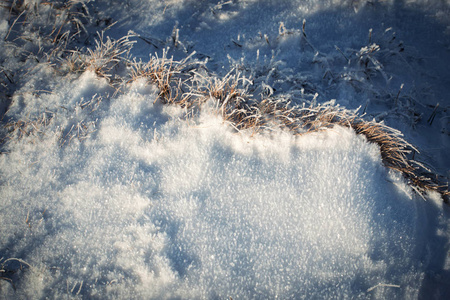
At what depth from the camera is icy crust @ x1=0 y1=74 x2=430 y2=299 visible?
1.34 meters

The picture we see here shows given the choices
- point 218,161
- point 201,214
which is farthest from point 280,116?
point 201,214

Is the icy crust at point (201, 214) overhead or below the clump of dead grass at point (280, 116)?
below

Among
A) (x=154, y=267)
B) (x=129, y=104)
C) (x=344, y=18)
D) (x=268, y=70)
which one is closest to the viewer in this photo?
(x=154, y=267)

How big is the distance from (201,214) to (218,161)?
0.33 m

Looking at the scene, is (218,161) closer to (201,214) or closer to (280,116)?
(201,214)

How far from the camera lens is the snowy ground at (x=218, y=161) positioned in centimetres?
136

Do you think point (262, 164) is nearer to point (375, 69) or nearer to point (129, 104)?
point (129, 104)

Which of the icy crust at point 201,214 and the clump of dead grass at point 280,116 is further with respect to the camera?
the clump of dead grass at point 280,116

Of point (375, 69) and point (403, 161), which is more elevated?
point (375, 69)

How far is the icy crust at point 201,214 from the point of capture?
1.34 meters

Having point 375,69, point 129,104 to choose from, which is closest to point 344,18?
point 375,69

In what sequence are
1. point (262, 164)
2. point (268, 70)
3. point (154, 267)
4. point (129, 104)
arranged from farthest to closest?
point (268, 70), point (129, 104), point (262, 164), point (154, 267)

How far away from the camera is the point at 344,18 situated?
210 cm

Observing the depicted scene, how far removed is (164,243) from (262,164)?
71 cm
